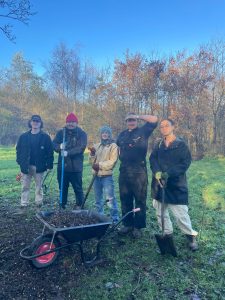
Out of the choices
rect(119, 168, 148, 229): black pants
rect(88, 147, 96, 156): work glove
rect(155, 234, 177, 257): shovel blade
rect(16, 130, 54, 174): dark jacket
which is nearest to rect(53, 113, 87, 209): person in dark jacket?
rect(16, 130, 54, 174): dark jacket

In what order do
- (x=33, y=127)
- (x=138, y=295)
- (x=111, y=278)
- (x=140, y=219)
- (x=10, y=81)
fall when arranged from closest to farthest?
(x=138, y=295) < (x=111, y=278) < (x=140, y=219) < (x=33, y=127) < (x=10, y=81)

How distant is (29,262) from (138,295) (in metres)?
1.52

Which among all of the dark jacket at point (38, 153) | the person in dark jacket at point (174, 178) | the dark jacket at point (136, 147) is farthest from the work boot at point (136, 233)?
the dark jacket at point (38, 153)

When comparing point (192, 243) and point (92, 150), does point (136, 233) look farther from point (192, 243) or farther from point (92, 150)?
point (92, 150)

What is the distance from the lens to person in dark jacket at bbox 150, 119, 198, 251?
474cm

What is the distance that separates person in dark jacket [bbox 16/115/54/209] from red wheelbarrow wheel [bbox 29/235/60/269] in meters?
2.95

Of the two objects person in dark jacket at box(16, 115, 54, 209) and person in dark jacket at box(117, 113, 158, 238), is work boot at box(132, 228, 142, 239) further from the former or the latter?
person in dark jacket at box(16, 115, 54, 209)

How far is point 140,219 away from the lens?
17.5 ft

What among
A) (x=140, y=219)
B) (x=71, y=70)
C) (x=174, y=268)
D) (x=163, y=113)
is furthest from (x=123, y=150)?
(x=71, y=70)

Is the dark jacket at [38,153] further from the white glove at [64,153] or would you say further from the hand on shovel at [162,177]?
the hand on shovel at [162,177]

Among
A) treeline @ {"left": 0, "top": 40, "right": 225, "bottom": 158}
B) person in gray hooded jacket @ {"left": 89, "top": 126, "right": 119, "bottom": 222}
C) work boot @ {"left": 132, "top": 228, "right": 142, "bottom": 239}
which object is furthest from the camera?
treeline @ {"left": 0, "top": 40, "right": 225, "bottom": 158}

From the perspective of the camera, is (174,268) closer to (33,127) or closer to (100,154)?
(100,154)

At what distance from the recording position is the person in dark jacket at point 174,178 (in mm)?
4738

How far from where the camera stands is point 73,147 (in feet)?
20.9
